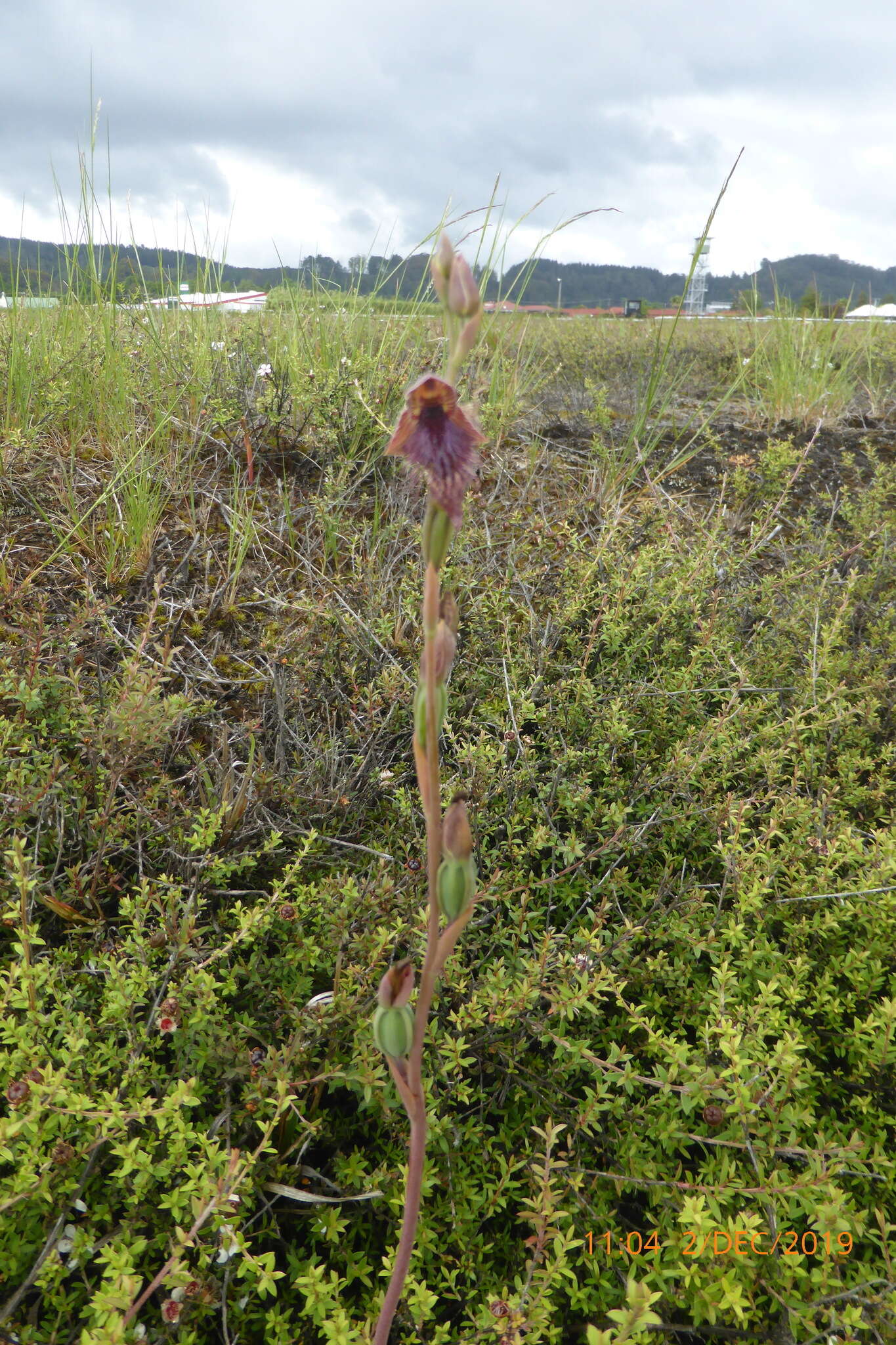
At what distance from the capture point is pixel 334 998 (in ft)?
4.66

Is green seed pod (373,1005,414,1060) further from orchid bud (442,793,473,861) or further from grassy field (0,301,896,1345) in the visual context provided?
grassy field (0,301,896,1345)

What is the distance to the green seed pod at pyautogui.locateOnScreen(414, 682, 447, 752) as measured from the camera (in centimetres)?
77

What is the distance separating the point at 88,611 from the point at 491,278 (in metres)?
2.96

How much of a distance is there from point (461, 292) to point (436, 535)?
234 mm

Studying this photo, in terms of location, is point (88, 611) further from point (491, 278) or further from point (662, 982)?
point (491, 278)

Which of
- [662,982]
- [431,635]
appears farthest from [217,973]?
[431,635]

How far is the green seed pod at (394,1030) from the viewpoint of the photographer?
0.80m

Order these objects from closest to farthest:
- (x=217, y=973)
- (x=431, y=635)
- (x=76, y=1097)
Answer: (x=431, y=635) → (x=76, y=1097) → (x=217, y=973)

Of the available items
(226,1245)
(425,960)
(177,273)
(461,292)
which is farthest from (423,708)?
(177,273)
